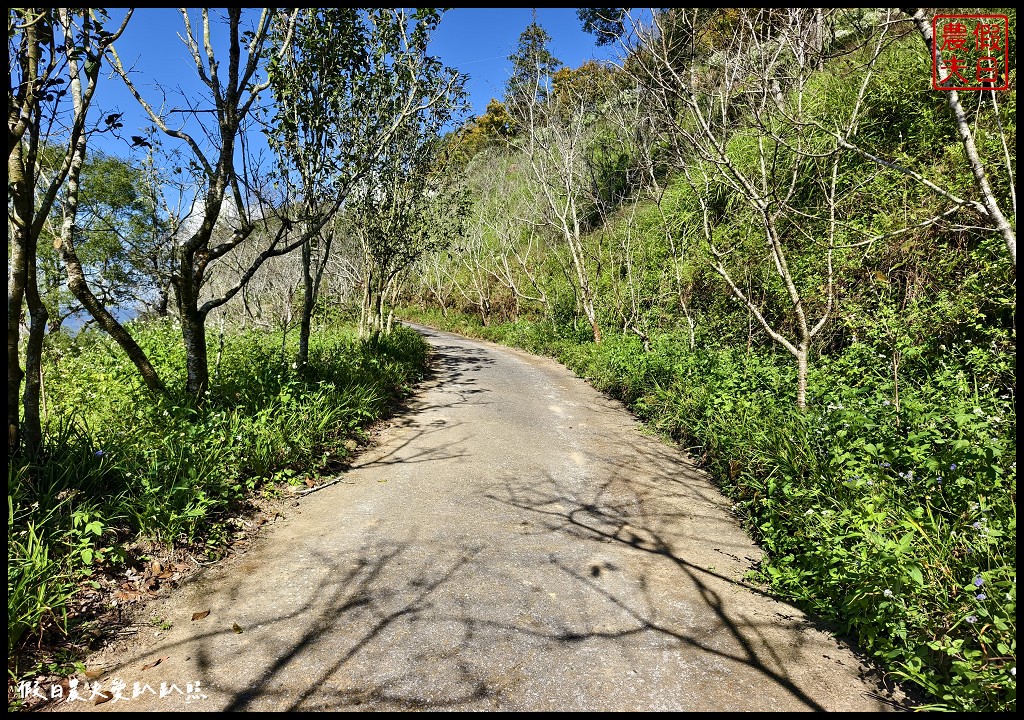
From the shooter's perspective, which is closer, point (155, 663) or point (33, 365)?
point (155, 663)

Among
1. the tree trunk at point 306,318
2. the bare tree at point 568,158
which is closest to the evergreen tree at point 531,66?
the bare tree at point 568,158

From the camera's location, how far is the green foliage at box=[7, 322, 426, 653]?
3.14m

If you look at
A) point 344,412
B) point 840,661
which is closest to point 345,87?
point 344,412

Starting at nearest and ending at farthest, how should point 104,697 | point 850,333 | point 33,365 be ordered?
point 104,697
point 33,365
point 850,333

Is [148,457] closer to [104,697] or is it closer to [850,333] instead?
[104,697]

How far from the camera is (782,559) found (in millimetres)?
3723

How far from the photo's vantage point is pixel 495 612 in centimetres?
324

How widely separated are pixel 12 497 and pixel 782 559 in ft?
16.3

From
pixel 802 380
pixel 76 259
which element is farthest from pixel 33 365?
pixel 802 380

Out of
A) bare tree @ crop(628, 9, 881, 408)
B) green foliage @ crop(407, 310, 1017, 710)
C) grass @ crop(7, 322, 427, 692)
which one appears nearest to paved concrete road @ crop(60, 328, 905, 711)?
green foliage @ crop(407, 310, 1017, 710)

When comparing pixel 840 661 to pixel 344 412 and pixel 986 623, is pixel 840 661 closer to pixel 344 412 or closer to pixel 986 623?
pixel 986 623

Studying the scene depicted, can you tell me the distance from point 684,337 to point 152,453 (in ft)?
26.2

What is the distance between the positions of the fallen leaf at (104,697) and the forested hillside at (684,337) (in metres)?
0.34

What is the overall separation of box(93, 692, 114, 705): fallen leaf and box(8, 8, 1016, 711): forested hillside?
0.34 m
